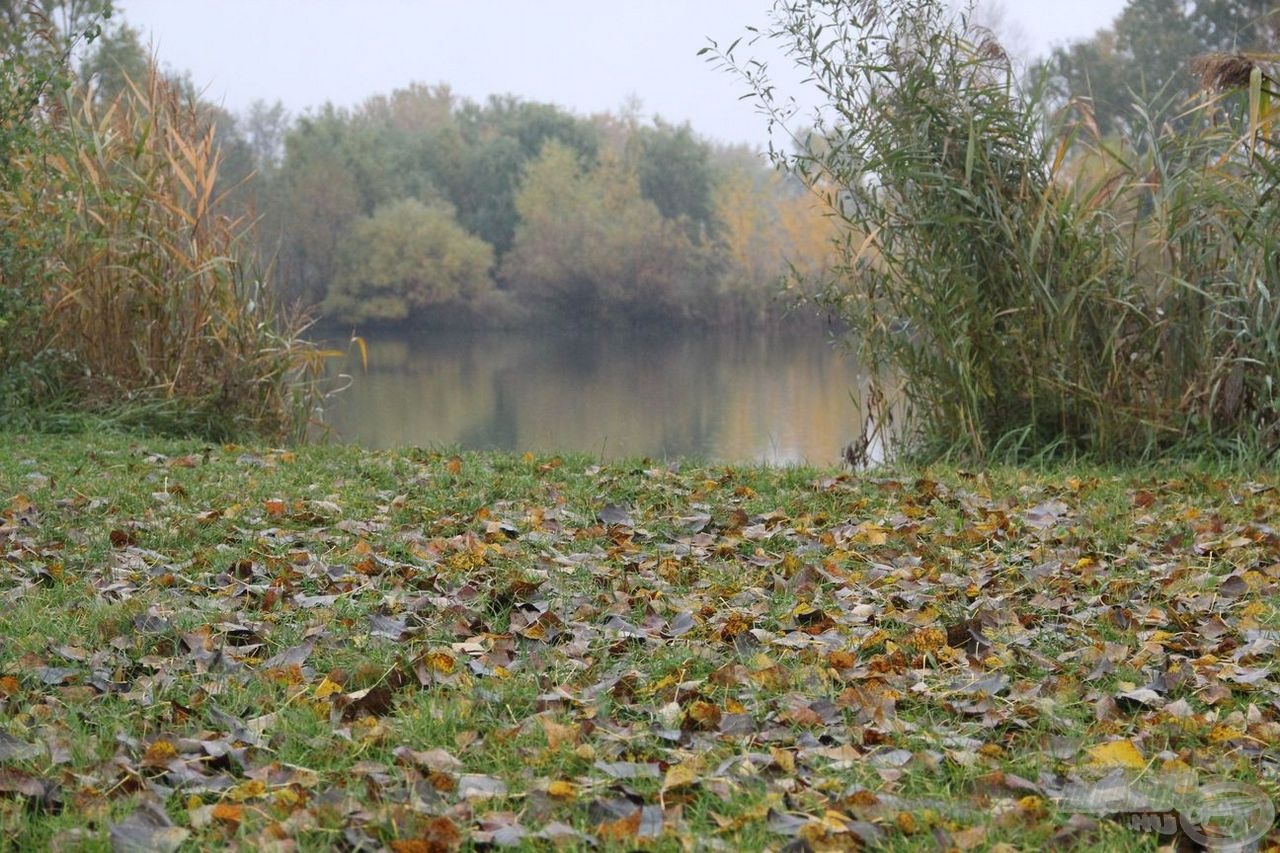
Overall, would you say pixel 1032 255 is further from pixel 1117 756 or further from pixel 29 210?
pixel 29 210

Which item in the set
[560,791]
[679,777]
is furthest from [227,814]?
[679,777]

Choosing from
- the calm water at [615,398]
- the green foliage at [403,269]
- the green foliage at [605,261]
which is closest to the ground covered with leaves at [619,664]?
the calm water at [615,398]

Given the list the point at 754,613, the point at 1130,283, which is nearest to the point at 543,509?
the point at 754,613

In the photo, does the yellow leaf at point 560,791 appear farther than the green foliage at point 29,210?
No

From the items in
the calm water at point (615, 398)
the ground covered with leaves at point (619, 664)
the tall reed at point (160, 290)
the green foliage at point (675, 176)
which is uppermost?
the green foliage at point (675, 176)

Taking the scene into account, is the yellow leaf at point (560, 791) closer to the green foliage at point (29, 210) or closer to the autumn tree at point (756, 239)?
the green foliage at point (29, 210)

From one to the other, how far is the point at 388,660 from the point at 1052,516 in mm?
2642

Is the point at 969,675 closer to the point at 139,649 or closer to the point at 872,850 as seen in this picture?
the point at 872,850

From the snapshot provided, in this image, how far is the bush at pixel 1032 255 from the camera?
19.4 ft

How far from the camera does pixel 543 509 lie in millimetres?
4535

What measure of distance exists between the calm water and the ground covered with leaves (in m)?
2.33

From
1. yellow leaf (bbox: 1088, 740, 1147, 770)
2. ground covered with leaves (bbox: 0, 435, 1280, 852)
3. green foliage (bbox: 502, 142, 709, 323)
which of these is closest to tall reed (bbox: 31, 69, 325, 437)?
ground covered with leaves (bbox: 0, 435, 1280, 852)

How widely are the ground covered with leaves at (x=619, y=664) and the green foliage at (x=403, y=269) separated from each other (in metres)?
27.4

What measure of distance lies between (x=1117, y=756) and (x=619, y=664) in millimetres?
1066
